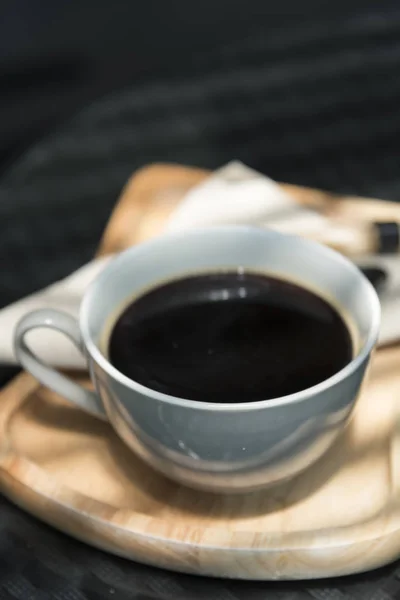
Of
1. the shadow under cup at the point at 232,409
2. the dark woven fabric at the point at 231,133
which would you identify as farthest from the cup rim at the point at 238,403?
the dark woven fabric at the point at 231,133

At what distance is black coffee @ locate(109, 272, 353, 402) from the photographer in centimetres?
42

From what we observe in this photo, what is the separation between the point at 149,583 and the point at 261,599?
56 mm

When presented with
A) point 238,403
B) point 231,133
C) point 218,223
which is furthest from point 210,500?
point 231,133

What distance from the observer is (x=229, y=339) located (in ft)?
1.50

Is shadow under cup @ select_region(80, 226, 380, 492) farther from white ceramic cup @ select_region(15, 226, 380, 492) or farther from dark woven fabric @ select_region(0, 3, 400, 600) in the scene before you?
dark woven fabric @ select_region(0, 3, 400, 600)

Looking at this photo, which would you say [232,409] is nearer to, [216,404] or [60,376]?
[216,404]

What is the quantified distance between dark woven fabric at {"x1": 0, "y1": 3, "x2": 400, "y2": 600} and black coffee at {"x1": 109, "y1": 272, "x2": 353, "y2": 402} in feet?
0.39

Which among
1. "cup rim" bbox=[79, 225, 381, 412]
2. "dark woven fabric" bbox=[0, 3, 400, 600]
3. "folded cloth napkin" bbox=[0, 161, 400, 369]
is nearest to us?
"cup rim" bbox=[79, 225, 381, 412]

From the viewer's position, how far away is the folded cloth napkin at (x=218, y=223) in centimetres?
50

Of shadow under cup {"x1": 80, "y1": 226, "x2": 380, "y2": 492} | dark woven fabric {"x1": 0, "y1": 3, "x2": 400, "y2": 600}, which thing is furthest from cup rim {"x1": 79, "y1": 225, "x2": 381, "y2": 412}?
dark woven fabric {"x1": 0, "y1": 3, "x2": 400, "y2": 600}

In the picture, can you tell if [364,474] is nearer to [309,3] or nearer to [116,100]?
[116,100]

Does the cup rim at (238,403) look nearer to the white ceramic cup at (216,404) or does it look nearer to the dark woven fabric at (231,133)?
the white ceramic cup at (216,404)

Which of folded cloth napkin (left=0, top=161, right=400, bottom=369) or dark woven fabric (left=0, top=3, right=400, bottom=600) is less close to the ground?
folded cloth napkin (left=0, top=161, right=400, bottom=369)

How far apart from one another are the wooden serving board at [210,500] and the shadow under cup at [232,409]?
0.8 inches
